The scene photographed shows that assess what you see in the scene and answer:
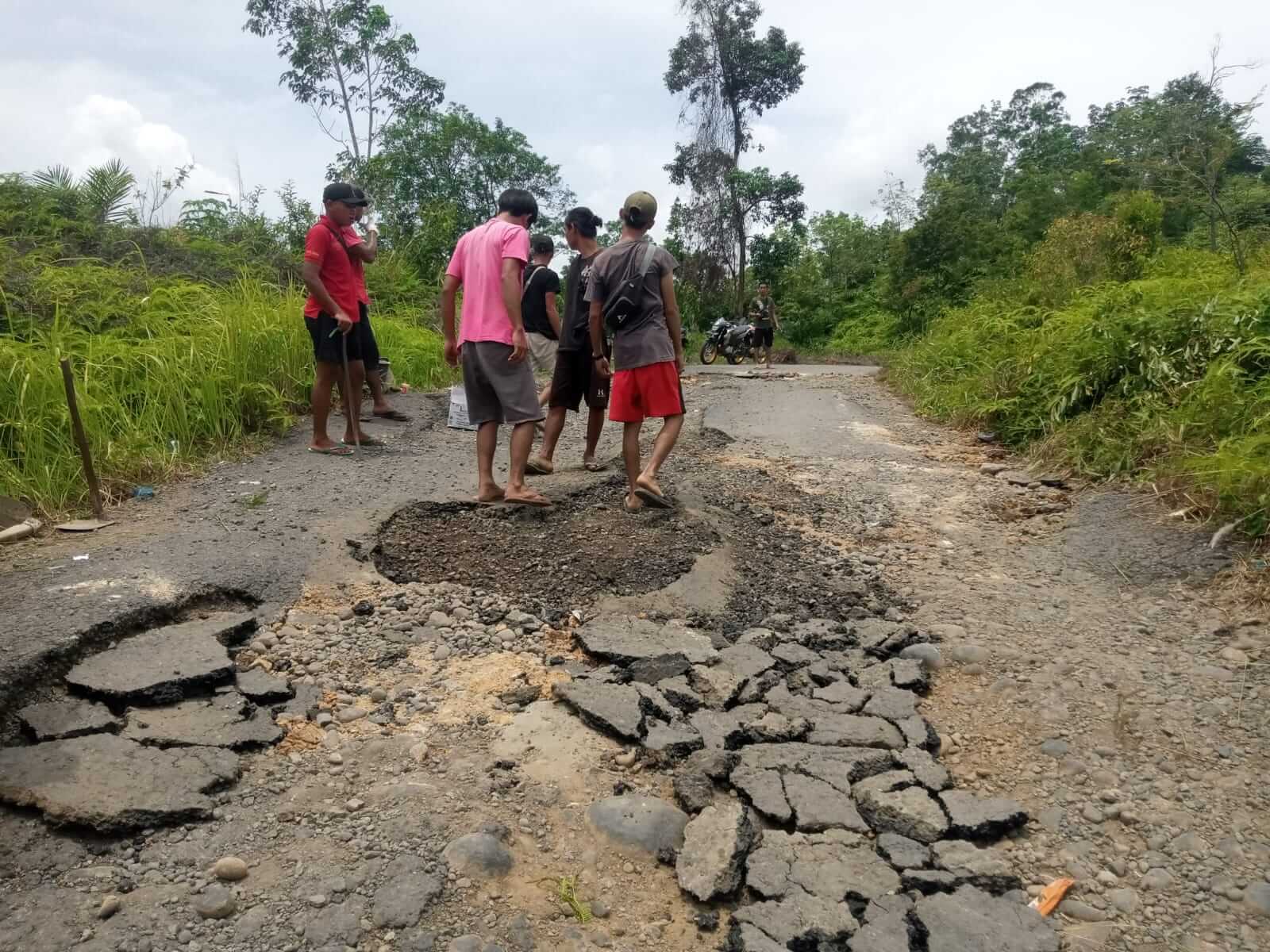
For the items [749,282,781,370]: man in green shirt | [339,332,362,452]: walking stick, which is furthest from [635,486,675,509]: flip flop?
[749,282,781,370]: man in green shirt

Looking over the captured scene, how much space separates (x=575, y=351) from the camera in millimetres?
4812

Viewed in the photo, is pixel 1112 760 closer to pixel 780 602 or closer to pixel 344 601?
pixel 780 602

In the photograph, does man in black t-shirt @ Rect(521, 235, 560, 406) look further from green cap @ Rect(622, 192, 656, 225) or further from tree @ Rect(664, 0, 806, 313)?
tree @ Rect(664, 0, 806, 313)

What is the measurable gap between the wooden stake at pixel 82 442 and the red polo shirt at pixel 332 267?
1458 millimetres

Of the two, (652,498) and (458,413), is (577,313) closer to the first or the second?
(652,498)

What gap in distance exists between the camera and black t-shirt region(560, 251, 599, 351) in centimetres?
479

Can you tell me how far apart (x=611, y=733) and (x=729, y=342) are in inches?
612

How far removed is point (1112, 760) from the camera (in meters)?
2.36

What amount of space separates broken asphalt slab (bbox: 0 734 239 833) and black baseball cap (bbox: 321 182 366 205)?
358 centimetres

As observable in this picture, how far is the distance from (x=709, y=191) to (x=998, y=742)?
20235mm

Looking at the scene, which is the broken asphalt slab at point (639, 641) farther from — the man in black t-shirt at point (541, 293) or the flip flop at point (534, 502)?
the man in black t-shirt at point (541, 293)

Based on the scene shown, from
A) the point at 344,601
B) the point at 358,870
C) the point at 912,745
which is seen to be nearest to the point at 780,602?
the point at 912,745

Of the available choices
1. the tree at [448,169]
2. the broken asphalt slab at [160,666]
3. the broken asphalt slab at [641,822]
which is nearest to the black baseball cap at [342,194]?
the broken asphalt slab at [160,666]

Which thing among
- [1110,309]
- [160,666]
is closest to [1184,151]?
[1110,309]
